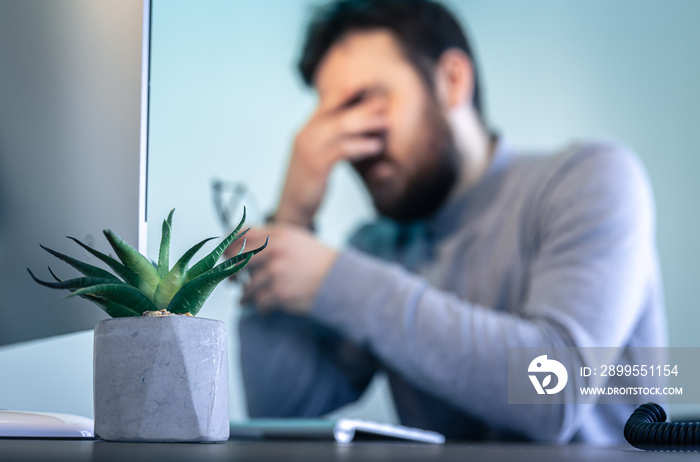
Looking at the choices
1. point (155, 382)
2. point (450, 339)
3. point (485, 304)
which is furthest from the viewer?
point (485, 304)

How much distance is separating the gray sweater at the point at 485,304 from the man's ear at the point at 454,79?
6.3 inches

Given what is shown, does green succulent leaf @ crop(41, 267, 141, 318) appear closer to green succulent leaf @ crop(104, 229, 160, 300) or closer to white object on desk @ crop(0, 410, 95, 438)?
green succulent leaf @ crop(104, 229, 160, 300)

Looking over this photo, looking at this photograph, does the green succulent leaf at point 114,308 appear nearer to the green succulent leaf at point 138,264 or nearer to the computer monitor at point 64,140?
the green succulent leaf at point 138,264

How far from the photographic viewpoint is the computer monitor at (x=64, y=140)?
67cm

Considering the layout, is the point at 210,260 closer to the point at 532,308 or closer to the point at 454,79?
the point at 532,308

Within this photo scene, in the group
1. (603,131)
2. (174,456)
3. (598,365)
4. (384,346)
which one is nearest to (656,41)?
(603,131)

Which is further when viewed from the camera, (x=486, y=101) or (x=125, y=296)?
→ (x=486, y=101)

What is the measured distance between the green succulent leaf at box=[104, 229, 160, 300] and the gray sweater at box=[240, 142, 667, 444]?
36.2 inches

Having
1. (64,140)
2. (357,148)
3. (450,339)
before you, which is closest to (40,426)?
(64,140)

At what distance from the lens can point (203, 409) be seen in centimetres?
50

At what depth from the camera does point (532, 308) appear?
1.43 m

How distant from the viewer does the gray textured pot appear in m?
0.49

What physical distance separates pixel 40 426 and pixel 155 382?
7.0 inches

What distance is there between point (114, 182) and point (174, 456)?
404mm
